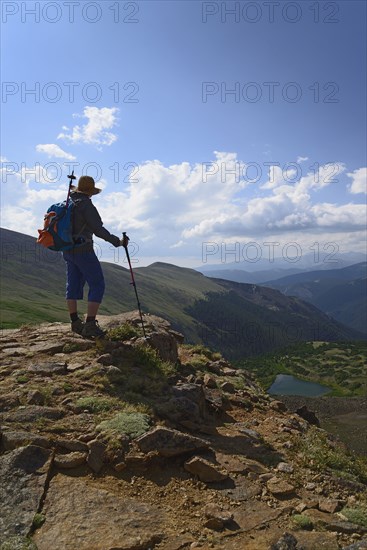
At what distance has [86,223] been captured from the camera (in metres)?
12.3

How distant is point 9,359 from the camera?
38.5ft

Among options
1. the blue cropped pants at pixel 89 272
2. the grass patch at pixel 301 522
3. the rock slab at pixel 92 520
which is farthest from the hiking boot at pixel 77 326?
the grass patch at pixel 301 522

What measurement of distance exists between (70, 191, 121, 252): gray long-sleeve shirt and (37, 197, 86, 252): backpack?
0.15 meters

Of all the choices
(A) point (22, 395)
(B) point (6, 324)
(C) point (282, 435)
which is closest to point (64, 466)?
(A) point (22, 395)

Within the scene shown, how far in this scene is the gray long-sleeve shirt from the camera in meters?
12.1

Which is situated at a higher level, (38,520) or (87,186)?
(87,186)

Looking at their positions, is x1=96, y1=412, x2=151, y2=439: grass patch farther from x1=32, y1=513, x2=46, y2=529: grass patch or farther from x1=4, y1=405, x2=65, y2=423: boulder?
x1=32, y1=513, x2=46, y2=529: grass patch

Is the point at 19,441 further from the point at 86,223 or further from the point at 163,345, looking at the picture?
the point at 163,345

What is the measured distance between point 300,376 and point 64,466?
16330 cm

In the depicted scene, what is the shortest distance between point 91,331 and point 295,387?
5637 inches

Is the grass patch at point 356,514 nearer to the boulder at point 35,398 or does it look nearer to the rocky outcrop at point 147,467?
the rocky outcrop at point 147,467

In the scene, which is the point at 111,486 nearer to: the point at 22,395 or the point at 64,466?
the point at 64,466

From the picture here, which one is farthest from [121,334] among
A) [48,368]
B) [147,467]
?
[147,467]

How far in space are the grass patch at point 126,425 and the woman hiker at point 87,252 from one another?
4658 millimetres
